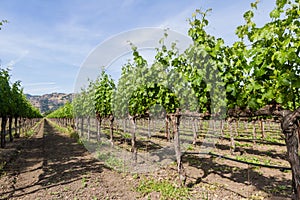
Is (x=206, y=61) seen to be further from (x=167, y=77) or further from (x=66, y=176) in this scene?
(x=66, y=176)

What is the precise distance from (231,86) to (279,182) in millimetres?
5145

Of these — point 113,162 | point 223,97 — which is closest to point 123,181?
point 113,162

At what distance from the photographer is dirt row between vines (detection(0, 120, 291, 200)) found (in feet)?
23.8

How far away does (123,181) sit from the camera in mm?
8789

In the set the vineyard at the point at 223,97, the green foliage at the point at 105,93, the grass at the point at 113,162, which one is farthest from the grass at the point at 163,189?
the green foliage at the point at 105,93

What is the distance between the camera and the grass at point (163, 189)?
6980 mm

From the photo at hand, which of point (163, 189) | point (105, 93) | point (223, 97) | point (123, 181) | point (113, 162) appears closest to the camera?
point (223, 97)

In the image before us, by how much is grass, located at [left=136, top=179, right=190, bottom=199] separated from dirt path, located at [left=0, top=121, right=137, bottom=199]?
41 cm

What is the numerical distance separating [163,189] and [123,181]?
1.99m

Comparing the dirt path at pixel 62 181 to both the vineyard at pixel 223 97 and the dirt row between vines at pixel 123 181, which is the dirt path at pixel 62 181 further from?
the vineyard at pixel 223 97

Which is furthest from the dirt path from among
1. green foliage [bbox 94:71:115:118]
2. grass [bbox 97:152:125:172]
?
green foliage [bbox 94:71:115:118]

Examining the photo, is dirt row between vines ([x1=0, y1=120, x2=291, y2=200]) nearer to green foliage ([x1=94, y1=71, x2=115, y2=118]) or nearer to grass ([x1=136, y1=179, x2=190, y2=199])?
grass ([x1=136, y1=179, x2=190, y2=199])

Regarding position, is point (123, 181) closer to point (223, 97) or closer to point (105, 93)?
point (223, 97)

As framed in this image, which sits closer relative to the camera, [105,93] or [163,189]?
[163,189]
